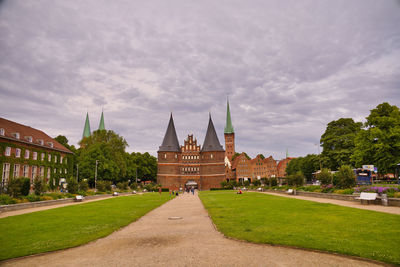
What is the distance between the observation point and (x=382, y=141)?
38500 mm

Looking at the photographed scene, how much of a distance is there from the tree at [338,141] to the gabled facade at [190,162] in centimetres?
3676

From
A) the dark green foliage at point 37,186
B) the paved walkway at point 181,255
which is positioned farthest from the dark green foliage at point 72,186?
the paved walkway at point 181,255

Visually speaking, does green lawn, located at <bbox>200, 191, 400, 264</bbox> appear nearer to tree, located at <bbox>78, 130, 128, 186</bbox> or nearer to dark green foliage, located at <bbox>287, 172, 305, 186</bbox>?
dark green foliage, located at <bbox>287, 172, 305, 186</bbox>

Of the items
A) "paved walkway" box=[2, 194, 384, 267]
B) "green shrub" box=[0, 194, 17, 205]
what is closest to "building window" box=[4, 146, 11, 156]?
"green shrub" box=[0, 194, 17, 205]

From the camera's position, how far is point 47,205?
963 inches

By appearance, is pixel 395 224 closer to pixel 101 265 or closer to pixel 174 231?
pixel 174 231

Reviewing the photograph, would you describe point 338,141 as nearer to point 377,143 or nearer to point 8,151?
point 377,143

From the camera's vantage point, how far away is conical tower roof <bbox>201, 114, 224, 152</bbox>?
300 ft

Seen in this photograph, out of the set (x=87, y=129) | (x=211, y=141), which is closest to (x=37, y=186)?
(x=211, y=141)

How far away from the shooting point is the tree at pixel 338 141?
180ft

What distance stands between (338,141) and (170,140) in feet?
169

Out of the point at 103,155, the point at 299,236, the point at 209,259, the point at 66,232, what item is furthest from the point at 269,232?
the point at 103,155

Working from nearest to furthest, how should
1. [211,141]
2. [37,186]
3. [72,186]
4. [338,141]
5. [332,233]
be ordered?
[332,233], [37,186], [72,186], [338,141], [211,141]

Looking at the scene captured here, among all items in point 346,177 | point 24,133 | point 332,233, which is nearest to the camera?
point 332,233
